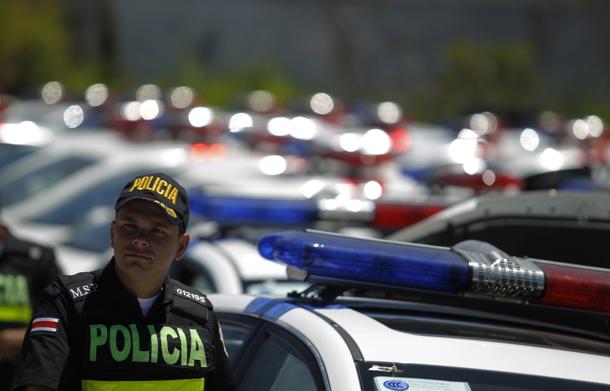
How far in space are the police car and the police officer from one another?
29cm

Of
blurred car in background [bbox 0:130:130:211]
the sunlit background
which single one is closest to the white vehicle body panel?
blurred car in background [bbox 0:130:130:211]

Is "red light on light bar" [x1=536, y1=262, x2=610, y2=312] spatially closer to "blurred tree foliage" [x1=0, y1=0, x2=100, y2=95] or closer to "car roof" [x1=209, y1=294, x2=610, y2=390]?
"car roof" [x1=209, y1=294, x2=610, y2=390]

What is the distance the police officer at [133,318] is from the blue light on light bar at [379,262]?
1.34 ft

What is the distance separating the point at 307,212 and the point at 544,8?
41300 mm

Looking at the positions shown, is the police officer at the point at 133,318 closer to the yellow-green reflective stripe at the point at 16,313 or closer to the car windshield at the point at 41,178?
the yellow-green reflective stripe at the point at 16,313

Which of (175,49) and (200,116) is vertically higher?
(175,49)

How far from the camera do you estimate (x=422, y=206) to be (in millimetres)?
6184

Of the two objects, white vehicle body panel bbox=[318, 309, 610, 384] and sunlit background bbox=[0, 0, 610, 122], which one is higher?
sunlit background bbox=[0, 0, 610, 122]

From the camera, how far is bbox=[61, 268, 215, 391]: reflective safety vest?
298 cm

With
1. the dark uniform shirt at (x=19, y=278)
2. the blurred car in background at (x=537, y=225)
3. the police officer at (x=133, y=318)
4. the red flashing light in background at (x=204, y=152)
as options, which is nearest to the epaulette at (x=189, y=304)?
the police officer at (x=133, y=318)

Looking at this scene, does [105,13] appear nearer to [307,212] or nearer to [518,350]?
[307,212]

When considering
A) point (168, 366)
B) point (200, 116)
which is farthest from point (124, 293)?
point (200, 116)

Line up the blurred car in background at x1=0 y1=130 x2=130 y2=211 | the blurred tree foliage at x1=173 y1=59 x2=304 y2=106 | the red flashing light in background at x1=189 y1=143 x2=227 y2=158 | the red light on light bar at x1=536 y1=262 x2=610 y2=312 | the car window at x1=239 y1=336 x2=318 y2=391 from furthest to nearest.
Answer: the blurred tree foliage at x1=173 y1=59 x2=304 y2=106 < the blurred car in background at x1=0 y1=130 x2=130 y2=211 < the red flashing light in background at x1=189 y1=143 x2=227 y2=158 < the red light on light bar at x1=536 y1=262 x2=610 y2=312 < the car window at x1=239 y1=336 x2=318 y2=391

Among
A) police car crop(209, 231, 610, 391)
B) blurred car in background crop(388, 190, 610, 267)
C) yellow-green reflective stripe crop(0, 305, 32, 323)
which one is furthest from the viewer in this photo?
yellow-green reflective stripe crop(0, 305, 32, 323)
